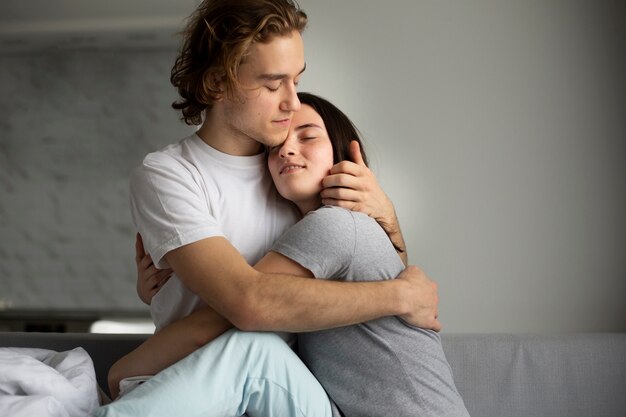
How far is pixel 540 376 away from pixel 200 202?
1.24 m

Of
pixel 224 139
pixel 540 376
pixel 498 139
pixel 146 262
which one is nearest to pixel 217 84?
pixel 224 139

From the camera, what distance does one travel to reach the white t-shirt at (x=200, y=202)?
201cm

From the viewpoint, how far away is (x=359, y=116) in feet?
13.1

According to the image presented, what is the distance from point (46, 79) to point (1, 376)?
295 cm

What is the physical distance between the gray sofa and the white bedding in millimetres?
1118

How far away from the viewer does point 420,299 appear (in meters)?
1.97

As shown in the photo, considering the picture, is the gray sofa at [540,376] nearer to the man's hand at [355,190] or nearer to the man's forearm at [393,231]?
the man's forearm at [393,231]

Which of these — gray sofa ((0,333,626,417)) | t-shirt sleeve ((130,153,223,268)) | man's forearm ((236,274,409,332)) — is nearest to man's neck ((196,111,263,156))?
t-shirt sleeve ((130,153,223,268))

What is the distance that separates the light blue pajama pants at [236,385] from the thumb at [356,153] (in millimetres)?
525

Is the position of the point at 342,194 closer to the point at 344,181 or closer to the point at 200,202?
the point at 344,181

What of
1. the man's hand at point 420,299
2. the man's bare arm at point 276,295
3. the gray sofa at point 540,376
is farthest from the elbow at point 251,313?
the gray sofa at point 540,376

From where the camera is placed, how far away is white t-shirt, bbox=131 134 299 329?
201 centimetres

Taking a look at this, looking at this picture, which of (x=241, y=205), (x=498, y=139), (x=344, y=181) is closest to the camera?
(x=344, y=181)

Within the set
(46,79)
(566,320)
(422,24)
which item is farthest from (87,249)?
(566,320)
